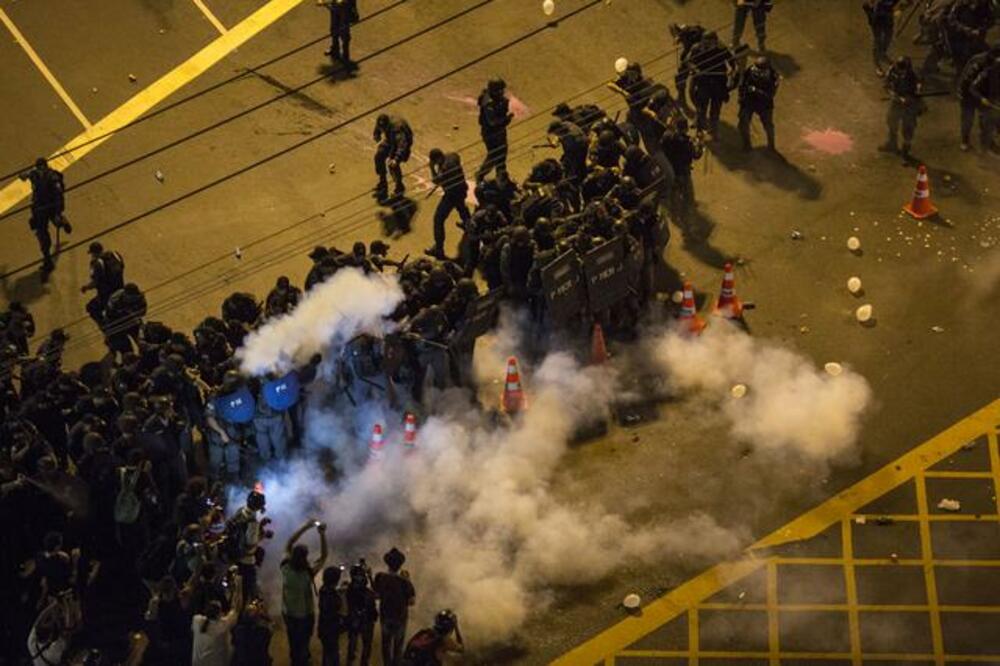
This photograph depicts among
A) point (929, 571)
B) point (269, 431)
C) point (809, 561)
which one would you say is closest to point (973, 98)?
point (929, 571)

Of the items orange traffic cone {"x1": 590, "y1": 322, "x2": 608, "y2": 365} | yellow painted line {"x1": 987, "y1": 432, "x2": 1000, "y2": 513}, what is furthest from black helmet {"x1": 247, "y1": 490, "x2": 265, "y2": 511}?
yellow painted line {"x1": 987, "y1": 432, "x2": 1000, "y2": 513}

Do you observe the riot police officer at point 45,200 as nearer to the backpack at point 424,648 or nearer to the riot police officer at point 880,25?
the backpack at point 424,648

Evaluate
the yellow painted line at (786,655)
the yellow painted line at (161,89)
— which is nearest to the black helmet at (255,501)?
the yellow painted line at (786,655)

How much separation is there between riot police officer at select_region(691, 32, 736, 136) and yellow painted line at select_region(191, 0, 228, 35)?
7.54 metres

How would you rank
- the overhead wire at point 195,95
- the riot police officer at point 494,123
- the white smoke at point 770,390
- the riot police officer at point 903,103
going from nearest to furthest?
the white smoke at point 770,390, the riot police officer at point 494,123, the riot police officer at point 903,103, the overhead wire at point 195,95

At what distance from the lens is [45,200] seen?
26188 mm

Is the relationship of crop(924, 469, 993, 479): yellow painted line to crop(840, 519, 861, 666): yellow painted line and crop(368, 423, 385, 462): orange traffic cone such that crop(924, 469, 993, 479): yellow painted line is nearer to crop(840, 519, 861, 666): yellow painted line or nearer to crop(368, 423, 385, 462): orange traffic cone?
crop(840, 519, 861, 666): yellow painted line

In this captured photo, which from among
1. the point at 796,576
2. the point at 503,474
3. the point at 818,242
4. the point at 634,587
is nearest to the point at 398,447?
the point at 503,474

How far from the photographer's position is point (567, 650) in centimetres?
2136

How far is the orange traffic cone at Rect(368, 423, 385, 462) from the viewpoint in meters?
23.0

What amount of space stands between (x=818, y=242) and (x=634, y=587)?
6661 millimetres

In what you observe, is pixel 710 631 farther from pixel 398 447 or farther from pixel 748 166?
pixel 748 166

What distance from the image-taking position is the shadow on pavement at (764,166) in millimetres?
27594

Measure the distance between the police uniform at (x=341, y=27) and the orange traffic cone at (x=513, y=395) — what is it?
775 cm
